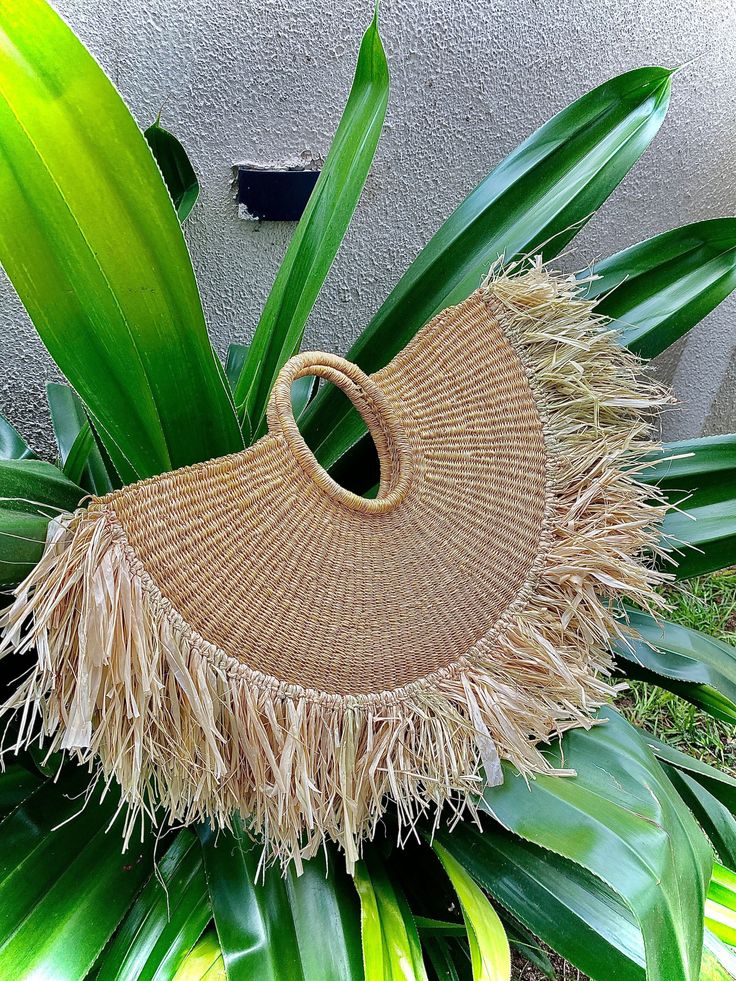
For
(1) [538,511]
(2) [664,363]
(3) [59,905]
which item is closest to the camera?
(3) [59,905]

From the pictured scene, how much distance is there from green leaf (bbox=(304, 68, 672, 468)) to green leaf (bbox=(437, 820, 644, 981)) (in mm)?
403

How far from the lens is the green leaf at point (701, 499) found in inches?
28.1

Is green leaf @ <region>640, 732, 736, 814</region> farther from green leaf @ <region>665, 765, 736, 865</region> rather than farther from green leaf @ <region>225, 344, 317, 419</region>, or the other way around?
green leaf @ <region>225, 344, 317, 419</region>

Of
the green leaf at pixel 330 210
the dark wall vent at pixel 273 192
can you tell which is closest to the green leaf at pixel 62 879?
the green leaf at pixel 330 210

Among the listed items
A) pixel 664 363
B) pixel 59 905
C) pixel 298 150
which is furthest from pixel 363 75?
pixel 664 363

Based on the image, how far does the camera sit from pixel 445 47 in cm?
91

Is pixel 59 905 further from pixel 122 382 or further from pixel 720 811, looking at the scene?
pixel 720 811

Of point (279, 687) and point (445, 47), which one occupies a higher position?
point (445, 47)

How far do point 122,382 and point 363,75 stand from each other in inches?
16.5

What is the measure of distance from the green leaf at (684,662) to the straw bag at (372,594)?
12 cm

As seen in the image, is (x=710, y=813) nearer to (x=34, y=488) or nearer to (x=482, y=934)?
(x=482, y=934)

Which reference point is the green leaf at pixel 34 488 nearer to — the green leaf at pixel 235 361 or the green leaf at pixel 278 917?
the green leaf at pixel 278 917

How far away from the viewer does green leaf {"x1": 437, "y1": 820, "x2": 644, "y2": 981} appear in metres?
0.45

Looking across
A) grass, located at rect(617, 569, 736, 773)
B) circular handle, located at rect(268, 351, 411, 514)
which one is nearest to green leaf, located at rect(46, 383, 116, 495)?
circular handle, located at rect(268, 351, 411, 514)
